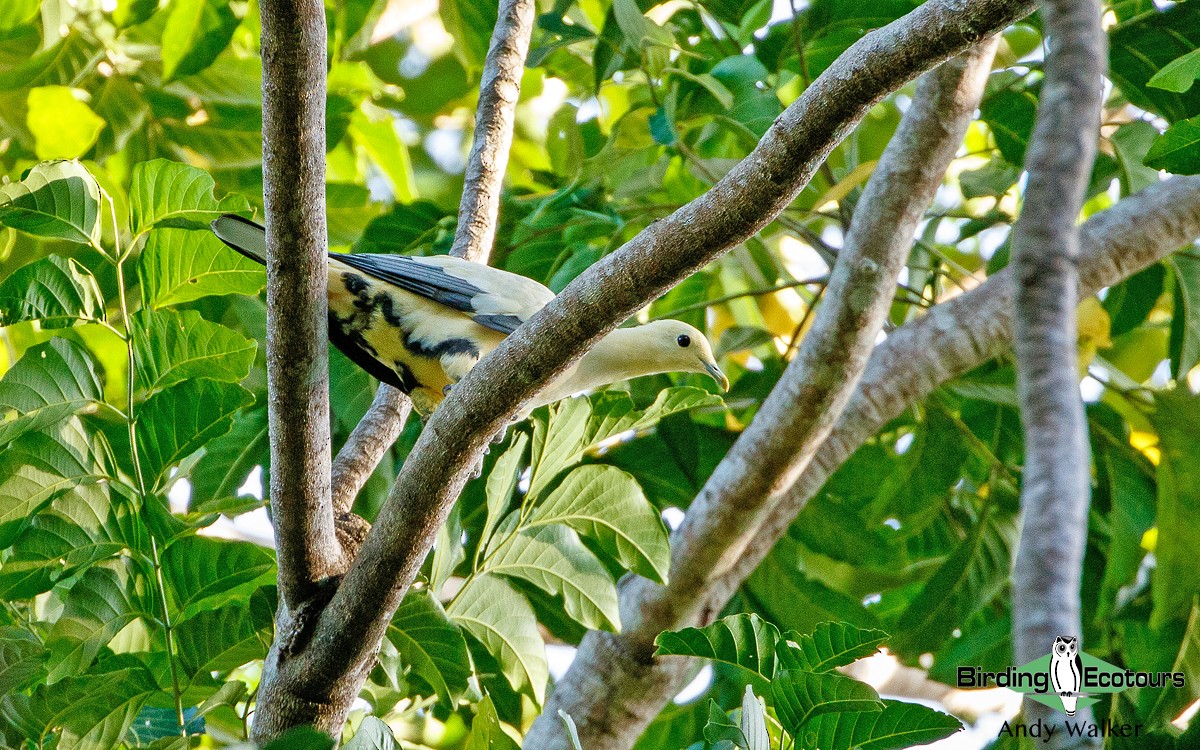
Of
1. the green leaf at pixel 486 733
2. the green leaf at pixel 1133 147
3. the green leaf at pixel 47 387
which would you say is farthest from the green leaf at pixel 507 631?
the green leaf at pixel 1133 147

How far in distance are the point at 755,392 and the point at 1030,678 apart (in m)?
3.22

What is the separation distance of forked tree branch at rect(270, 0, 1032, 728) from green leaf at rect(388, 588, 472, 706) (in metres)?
0.22

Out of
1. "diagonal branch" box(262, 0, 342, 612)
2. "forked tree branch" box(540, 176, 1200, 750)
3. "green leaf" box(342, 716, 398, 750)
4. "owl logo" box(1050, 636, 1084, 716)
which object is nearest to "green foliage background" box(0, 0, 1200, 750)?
"green leaf" box(342, 716, 398, 750)

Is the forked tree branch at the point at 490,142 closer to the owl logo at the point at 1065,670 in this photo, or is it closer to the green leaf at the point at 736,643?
the green leaf at the point at 736,643

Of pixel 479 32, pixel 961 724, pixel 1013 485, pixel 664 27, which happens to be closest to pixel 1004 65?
pixel 664 27

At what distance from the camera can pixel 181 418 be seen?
2.48 meters

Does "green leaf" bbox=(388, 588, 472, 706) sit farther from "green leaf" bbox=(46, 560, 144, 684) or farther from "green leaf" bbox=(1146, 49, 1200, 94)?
"green leaf" bbox=(1146, 49, 1200, 94)

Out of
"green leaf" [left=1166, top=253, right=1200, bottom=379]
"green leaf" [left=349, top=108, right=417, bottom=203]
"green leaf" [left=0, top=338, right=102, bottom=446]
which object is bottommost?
"green leaf" [left=0, top=338, right=102, bottom=446]

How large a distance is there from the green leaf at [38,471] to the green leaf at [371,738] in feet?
3.16

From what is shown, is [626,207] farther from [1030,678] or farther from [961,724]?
[1030,678]

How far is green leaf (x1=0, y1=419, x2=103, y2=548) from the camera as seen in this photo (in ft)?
7.80

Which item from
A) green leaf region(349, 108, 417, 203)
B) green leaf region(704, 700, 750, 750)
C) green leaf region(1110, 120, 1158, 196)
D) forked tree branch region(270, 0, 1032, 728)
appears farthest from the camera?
green leaf region(349, 108, 417, 203)

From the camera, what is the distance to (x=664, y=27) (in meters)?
3.61

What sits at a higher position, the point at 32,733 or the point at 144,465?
the point at 144,465
